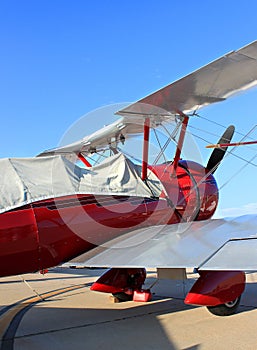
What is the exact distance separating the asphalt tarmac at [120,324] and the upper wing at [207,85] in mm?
2898

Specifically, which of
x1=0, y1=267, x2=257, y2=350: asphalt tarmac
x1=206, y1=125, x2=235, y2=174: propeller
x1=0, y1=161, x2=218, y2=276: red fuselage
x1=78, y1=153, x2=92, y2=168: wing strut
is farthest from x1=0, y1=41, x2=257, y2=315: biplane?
x1=78, y1=153, x2=92, y2=168: wing strut

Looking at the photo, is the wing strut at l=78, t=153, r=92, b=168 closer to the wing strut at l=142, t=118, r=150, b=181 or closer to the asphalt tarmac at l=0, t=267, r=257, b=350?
the wing strut at l=142, t=118, r=150, b=181

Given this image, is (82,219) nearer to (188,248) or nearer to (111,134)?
(188,248)

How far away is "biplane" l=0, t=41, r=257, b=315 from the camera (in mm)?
4375

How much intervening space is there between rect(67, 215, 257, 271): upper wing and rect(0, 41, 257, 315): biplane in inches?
0.5

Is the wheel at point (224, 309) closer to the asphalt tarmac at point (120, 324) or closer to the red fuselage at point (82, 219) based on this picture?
the asphalt tarmac at point (120, 324)

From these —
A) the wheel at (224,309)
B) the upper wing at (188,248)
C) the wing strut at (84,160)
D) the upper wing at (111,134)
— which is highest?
the upper wing at (111,134)

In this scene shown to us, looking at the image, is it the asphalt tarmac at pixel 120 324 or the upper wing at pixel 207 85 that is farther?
the upper wing at pixel 207 85

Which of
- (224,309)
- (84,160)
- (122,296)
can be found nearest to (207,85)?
(224,309)

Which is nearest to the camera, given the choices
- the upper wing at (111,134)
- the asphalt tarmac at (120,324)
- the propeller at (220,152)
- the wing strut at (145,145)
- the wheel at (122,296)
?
the asphalt tarmac at (120,324)

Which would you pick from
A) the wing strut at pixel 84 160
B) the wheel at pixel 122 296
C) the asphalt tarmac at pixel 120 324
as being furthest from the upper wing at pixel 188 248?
the wing strut at pixel 84 160

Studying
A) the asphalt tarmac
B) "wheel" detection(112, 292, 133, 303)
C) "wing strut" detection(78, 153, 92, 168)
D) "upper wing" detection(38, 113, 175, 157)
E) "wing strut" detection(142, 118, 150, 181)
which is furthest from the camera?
"wing strut" detection(78, 153, 92, 168)

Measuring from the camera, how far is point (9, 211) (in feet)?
14.1

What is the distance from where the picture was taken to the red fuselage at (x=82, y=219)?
14.4ft
